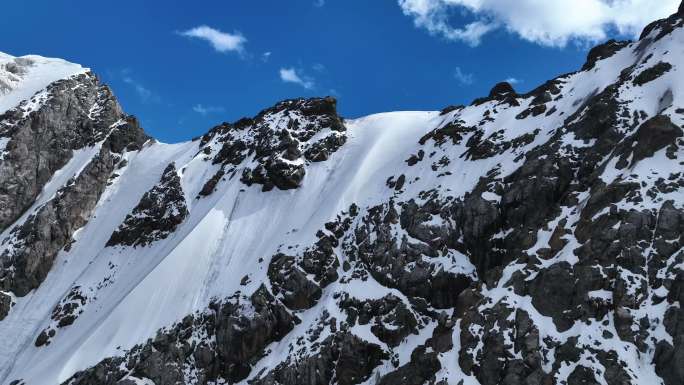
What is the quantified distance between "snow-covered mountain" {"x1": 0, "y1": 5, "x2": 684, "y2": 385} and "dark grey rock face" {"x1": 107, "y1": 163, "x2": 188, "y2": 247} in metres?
0.29

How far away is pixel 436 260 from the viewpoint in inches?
1459

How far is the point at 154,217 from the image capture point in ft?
190

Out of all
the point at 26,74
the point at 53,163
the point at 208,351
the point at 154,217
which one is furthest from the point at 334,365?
the point at 26,74

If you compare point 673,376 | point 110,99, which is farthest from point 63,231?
point 673,376

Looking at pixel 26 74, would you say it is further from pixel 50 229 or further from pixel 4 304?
pixel 4 304

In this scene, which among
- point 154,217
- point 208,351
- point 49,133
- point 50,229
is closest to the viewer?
point 208,351

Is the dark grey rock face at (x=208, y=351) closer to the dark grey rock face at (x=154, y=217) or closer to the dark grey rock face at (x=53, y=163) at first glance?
the dark grey rock face at (x=154, y=217)

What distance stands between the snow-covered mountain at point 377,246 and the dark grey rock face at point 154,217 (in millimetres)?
291

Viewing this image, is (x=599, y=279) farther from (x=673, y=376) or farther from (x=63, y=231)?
(x=63, y=231)

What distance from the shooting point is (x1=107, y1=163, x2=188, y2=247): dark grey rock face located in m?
56.0

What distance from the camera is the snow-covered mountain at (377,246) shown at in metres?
27.4

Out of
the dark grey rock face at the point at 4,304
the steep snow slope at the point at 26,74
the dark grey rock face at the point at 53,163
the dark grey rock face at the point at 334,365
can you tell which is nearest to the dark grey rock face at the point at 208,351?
the dark grey rock face at the point at 334,365

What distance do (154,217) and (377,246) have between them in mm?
28530

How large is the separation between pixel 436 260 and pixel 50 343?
Answer: 112ft
